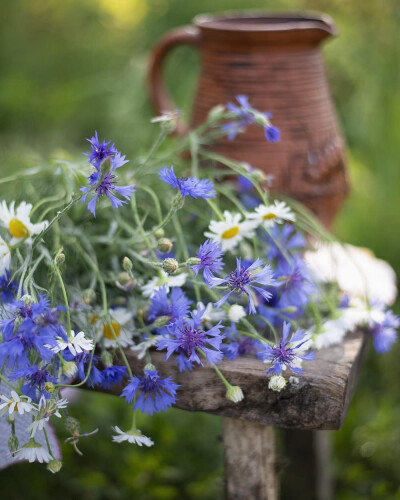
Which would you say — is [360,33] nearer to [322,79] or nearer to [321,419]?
[322,79]

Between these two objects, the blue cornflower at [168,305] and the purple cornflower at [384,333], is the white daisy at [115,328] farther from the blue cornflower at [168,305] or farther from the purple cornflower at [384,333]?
the purple cornflower at [384,333]

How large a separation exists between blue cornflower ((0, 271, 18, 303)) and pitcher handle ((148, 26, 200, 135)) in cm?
44

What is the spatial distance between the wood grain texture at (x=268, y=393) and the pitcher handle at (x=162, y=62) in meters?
0.44

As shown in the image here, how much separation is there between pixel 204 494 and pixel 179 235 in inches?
25.9

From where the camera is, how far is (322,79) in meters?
0.83

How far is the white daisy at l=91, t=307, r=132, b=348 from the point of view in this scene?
0.54 metres

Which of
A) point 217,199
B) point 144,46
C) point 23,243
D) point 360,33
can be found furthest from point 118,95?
point 23,243

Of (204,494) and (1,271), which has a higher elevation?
(1,271)

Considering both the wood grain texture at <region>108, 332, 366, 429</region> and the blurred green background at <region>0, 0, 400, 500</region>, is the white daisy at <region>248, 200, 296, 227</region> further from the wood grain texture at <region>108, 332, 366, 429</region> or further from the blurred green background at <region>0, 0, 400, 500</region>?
the blurred green background at <region>0, 0, 400, 500</region>

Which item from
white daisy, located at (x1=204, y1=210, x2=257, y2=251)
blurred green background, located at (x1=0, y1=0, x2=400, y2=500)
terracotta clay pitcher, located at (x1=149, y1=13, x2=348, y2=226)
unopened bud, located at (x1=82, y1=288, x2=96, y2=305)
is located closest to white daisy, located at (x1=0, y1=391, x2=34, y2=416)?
unopened bud, located at (x1=82, y1=288, x2=96, y2=305)

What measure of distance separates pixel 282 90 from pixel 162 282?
0.37 m

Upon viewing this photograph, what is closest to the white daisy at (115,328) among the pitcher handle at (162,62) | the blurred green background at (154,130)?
the blurred green background at (154,130)

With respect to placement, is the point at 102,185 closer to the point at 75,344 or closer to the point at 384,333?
the point at 75,344

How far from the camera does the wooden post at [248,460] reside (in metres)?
0.64
